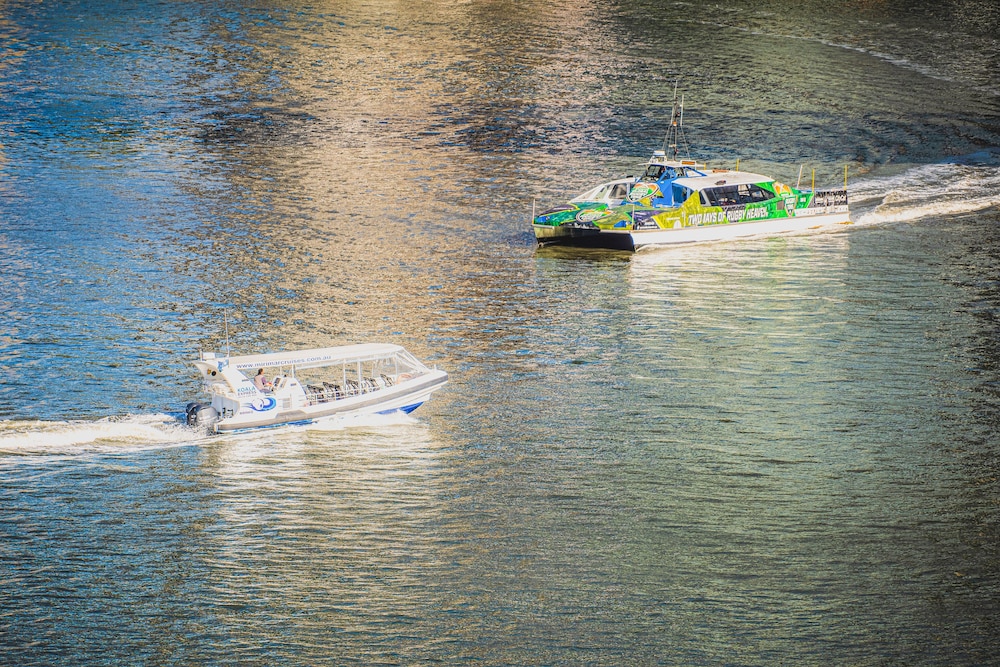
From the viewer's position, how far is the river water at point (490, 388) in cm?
2967

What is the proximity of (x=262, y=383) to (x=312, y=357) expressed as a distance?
1797 mm

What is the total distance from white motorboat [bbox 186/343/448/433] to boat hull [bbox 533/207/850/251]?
67.6 feet

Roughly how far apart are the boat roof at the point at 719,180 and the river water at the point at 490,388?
3494mm

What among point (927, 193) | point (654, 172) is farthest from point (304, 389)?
point (927, 193)

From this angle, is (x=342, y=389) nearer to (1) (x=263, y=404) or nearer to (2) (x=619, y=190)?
(1) (x=263, y=404)

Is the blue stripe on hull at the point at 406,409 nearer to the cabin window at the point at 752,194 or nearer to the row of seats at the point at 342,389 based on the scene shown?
the row of seats at the point at 342,389

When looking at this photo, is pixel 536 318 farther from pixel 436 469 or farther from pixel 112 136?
pixel 112 136

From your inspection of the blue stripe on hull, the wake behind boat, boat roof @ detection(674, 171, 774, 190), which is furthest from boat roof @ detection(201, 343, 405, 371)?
boat roof @ detection(674, 171, 774, 190)

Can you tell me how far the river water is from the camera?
2967cm

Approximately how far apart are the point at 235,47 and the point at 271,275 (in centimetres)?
5749

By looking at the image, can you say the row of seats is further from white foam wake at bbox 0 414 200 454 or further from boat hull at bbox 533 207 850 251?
boat hull at bbox 533 207 850 251

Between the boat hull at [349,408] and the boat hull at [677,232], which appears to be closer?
the boat hull at [349,408]

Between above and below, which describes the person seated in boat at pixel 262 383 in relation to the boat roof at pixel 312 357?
below

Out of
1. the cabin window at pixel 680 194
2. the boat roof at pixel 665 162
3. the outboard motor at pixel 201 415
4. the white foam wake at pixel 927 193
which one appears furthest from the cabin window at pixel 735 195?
the outboard motor at pixel 201 415
